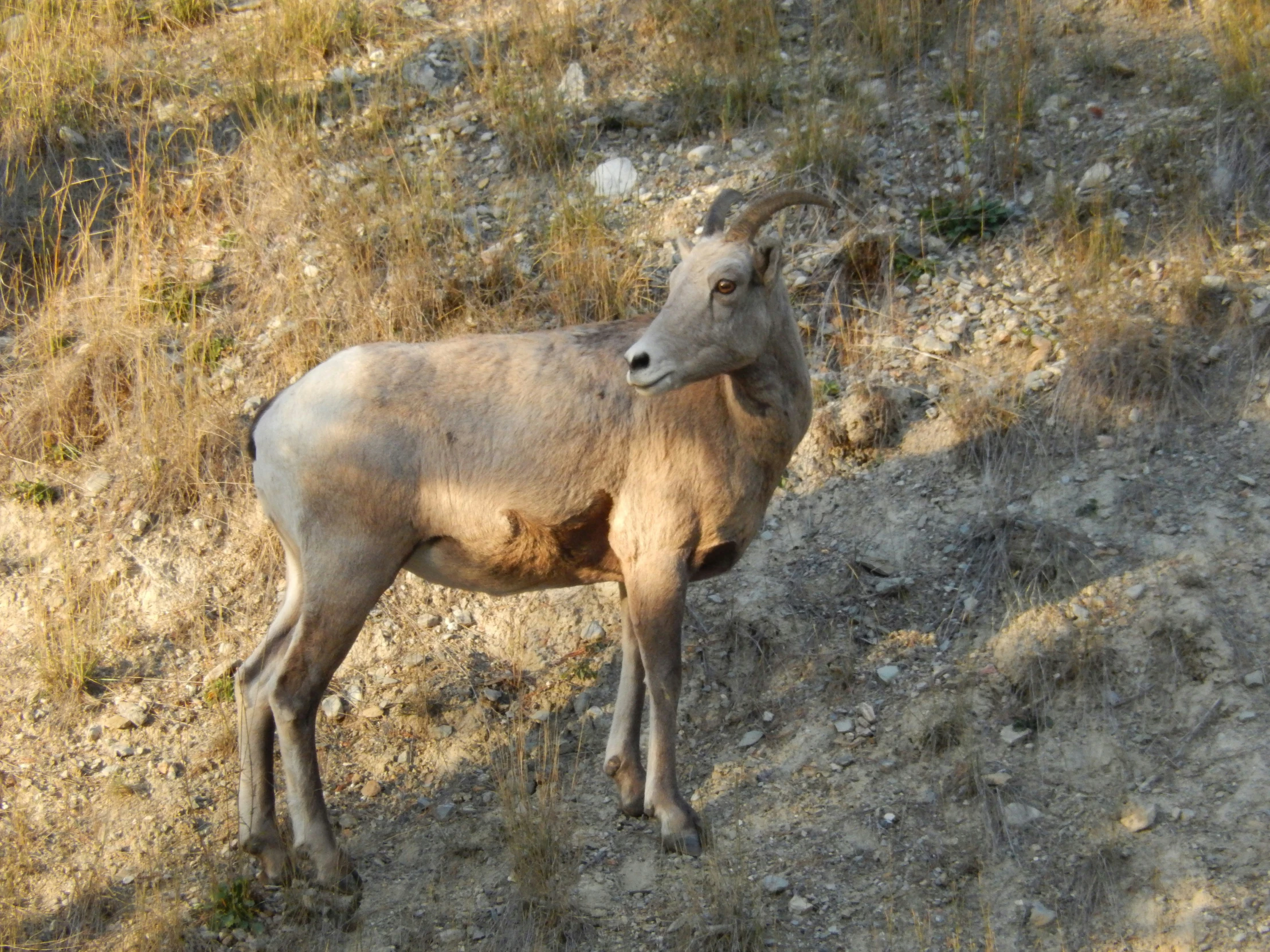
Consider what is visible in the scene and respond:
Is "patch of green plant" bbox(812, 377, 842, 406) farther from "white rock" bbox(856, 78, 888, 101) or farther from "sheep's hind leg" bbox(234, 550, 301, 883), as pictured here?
"sheep's hind leg" bbox(234, 550, 301, 883)

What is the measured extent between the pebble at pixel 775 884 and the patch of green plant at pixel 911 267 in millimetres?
4124

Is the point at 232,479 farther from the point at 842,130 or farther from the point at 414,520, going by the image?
the point at 842,130

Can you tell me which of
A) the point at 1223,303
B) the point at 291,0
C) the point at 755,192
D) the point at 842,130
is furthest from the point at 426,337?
the point at 1223,303

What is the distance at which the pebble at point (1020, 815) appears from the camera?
16.6ft

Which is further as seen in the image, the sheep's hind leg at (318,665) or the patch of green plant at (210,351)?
the patch of green plant at (210,351)

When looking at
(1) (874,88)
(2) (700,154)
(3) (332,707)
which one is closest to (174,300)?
(3) (332,707)

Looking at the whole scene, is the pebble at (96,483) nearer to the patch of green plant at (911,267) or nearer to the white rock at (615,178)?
the white rock at (615,178)

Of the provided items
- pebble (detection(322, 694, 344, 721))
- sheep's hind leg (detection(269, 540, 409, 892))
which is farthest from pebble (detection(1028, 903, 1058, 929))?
pebble (detection(322, 694, 344, 721))

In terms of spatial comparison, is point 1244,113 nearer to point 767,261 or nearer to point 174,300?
point 767,261

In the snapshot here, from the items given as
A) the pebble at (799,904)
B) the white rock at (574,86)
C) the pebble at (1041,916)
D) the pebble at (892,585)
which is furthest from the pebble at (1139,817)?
the white rock at (574,86)

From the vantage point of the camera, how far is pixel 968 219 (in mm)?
7867

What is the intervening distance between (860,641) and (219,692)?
3.43 m

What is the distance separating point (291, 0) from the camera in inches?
386

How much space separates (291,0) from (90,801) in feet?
22.1
